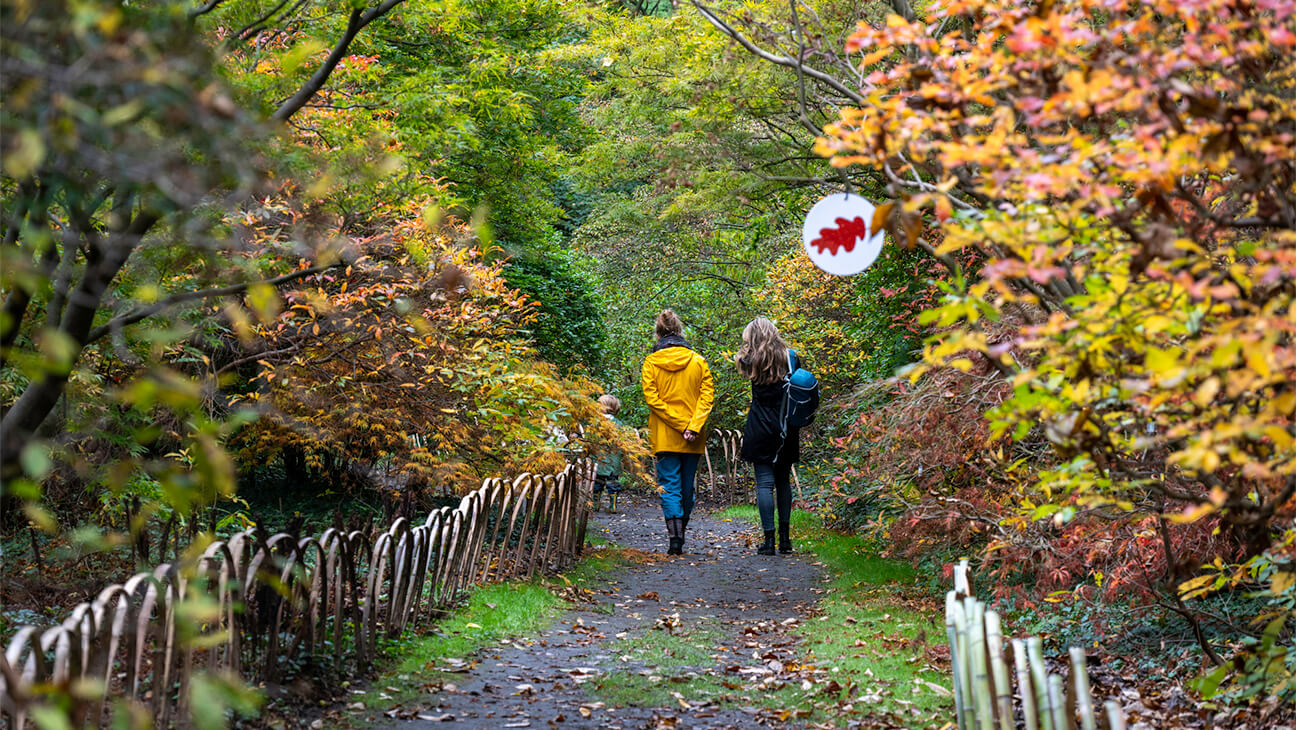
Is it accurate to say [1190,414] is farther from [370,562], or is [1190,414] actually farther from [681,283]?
[681,283]

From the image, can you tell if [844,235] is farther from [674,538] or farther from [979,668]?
[674,538]

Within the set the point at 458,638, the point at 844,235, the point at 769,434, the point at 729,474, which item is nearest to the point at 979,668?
the point at 844,235

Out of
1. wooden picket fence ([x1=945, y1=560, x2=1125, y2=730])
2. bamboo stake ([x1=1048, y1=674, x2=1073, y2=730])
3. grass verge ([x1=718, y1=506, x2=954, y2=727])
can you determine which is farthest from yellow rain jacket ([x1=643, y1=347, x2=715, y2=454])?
bamboo stake ([x1=1048, y1=674, x2=1073, y2=730])

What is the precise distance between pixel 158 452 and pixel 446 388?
2388mm

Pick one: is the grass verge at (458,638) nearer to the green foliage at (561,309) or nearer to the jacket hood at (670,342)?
the jacket hood at (670,342)

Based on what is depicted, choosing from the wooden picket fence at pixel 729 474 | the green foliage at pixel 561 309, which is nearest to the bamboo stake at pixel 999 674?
the green foliage at pixel 561 309

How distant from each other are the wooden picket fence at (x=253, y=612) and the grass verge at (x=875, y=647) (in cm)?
195

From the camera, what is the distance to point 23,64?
5.11ft

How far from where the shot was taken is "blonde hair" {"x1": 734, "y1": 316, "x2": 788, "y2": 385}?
29.2 ft

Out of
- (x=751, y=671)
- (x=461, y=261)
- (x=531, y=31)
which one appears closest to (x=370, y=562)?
(x=751, y=671)

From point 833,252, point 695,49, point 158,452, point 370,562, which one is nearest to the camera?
point 833,252

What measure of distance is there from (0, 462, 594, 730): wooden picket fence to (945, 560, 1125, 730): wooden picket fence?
212 cm

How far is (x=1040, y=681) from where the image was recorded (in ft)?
9.92

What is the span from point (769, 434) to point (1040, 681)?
A: 5815mm
